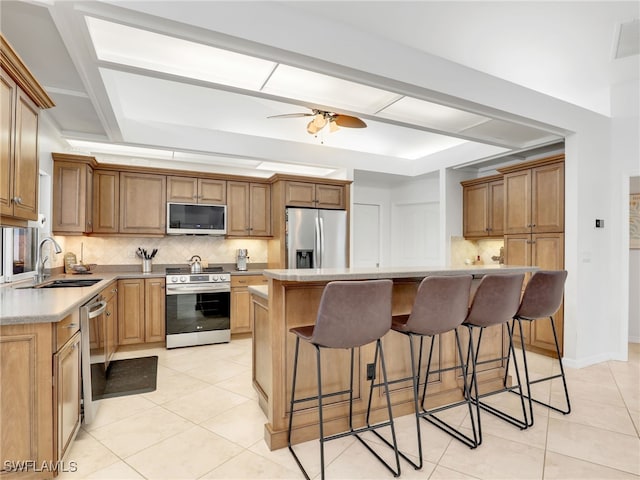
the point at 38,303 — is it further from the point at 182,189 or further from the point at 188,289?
the point at 182,189

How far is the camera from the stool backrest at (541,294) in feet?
8.51

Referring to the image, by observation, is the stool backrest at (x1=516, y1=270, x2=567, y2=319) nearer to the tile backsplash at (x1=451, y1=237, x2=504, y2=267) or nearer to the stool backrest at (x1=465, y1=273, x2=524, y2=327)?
the stool backrest at (x1=465, y1=273, x2=524, y2=327)

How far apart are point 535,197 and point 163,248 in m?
4.83

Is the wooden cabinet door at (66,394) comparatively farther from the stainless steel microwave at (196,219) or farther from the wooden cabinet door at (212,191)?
the wooden cabinet door at (212,191)

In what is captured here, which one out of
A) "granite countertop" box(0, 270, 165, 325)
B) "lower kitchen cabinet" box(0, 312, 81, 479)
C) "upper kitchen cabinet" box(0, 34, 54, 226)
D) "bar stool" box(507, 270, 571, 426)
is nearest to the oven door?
"granite countertop" box(0, 270, 165, 325)

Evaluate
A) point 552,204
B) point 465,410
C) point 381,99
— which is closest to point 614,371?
point 552,204

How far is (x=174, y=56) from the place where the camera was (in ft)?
7.76

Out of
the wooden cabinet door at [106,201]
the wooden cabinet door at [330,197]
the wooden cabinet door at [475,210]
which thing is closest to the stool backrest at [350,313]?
the wooden cabinet door at [330,197]

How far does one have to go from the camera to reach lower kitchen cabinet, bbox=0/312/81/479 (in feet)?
5.46

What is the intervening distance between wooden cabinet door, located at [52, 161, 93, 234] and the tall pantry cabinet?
5084mm

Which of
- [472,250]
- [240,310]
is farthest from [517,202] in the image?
[240,310]

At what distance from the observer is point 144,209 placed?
442 cm

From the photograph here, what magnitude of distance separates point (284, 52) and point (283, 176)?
260 cm

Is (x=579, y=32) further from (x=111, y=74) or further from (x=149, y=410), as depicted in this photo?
(x=149, y=410)
